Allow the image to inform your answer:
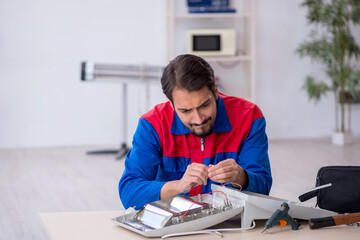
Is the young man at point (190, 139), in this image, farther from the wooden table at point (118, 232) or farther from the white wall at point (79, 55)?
the white wall at point (79, 55)

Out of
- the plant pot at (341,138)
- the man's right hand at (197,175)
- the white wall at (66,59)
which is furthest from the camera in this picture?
the plant pot at (341,138)

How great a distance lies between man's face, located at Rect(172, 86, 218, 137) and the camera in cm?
192

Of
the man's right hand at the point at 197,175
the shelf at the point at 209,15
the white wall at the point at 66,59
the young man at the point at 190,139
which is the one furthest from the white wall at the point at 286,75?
the man's right hand at the point at 197,175

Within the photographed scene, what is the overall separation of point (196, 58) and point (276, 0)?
482cm

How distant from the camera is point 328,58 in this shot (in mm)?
6207

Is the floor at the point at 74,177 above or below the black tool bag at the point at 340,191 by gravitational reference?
below

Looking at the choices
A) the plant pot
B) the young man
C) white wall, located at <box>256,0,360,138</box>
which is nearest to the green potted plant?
the plant pot

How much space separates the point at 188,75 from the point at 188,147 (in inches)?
11.7

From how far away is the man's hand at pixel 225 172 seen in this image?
1.75m

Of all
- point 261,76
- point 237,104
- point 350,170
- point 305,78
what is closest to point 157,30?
point 261,76

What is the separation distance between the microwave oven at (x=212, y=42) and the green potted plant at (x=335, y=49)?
0.74m

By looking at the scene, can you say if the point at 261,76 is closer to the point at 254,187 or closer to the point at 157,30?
the point at 157,30

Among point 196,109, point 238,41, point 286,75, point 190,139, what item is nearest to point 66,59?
point 238,41

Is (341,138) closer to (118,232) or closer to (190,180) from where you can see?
(190,180)
